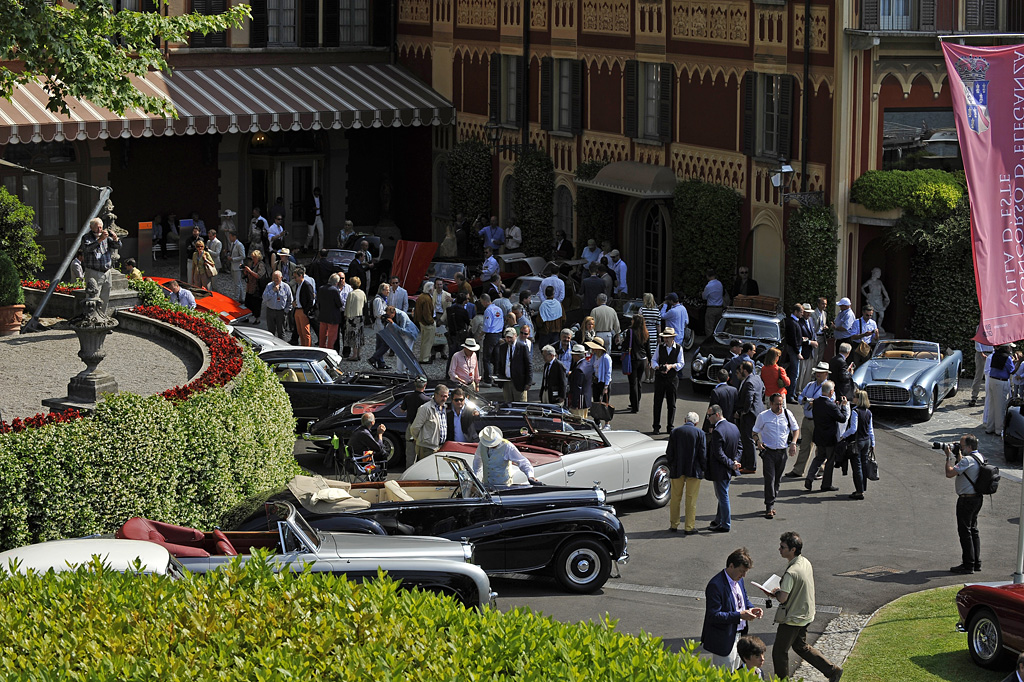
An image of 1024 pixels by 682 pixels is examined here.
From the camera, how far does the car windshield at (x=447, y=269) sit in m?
31.8

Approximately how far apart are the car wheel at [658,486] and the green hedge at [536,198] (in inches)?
676

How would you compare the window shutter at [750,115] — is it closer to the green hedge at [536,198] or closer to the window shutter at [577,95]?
the window shutter at [577,95]

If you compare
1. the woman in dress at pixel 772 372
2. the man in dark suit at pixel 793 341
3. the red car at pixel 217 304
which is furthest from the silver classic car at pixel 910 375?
the red car at pixel 217 304

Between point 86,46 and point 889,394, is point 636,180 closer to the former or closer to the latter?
point 889,394

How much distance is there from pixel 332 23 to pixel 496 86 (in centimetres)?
619

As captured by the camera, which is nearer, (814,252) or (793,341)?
(793,341)

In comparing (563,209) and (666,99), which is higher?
(666,99)

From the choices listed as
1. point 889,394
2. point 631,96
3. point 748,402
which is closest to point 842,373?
point 889,394

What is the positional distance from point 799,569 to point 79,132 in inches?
1036

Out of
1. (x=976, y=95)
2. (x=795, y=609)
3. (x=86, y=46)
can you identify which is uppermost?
(x=86, y=46)

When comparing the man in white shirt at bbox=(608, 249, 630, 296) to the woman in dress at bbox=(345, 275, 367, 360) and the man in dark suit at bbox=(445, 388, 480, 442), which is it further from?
the man in dark suit at bbox=(445, 388, 480, 442)

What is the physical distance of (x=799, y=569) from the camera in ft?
41.8

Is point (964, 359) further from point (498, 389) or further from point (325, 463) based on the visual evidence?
point (325, 463)

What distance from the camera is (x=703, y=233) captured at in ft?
99.4
